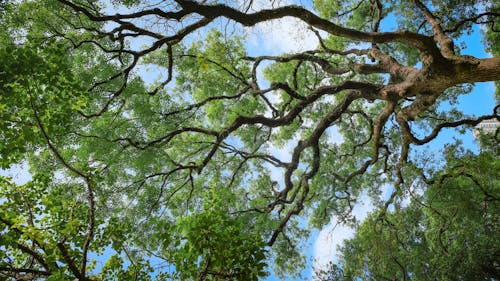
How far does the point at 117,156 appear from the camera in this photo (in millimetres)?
9297

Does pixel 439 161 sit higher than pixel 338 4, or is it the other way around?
pixel 338 4

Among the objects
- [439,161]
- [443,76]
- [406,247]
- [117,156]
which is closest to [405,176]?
[439,161]

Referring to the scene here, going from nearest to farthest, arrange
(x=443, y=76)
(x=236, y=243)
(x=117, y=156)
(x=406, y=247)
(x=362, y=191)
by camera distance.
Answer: (x=236, y=243), (x=443, y=76), (x=117, y=156), (x=406, y=247), (x=362, y=191)

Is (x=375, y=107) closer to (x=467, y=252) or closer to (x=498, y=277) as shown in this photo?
(x=467, y=252)

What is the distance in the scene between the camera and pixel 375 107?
13.5 metres

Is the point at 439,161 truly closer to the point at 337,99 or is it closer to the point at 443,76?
the point at 337,99

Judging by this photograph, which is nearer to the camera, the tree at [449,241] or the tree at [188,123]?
the tree at [188,123]

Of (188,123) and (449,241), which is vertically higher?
(188,123)

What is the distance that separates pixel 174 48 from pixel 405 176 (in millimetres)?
7720

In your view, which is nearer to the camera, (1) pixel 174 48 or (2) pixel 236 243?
(2) pixel 236 243

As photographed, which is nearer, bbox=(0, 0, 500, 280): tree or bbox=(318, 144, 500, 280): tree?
bbox=(0, 0, 500, 280): tree

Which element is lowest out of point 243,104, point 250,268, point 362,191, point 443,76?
point 250,268

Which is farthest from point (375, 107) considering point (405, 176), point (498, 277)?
point (498, 277)

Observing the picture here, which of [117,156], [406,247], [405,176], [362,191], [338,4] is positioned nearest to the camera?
[117,156]
